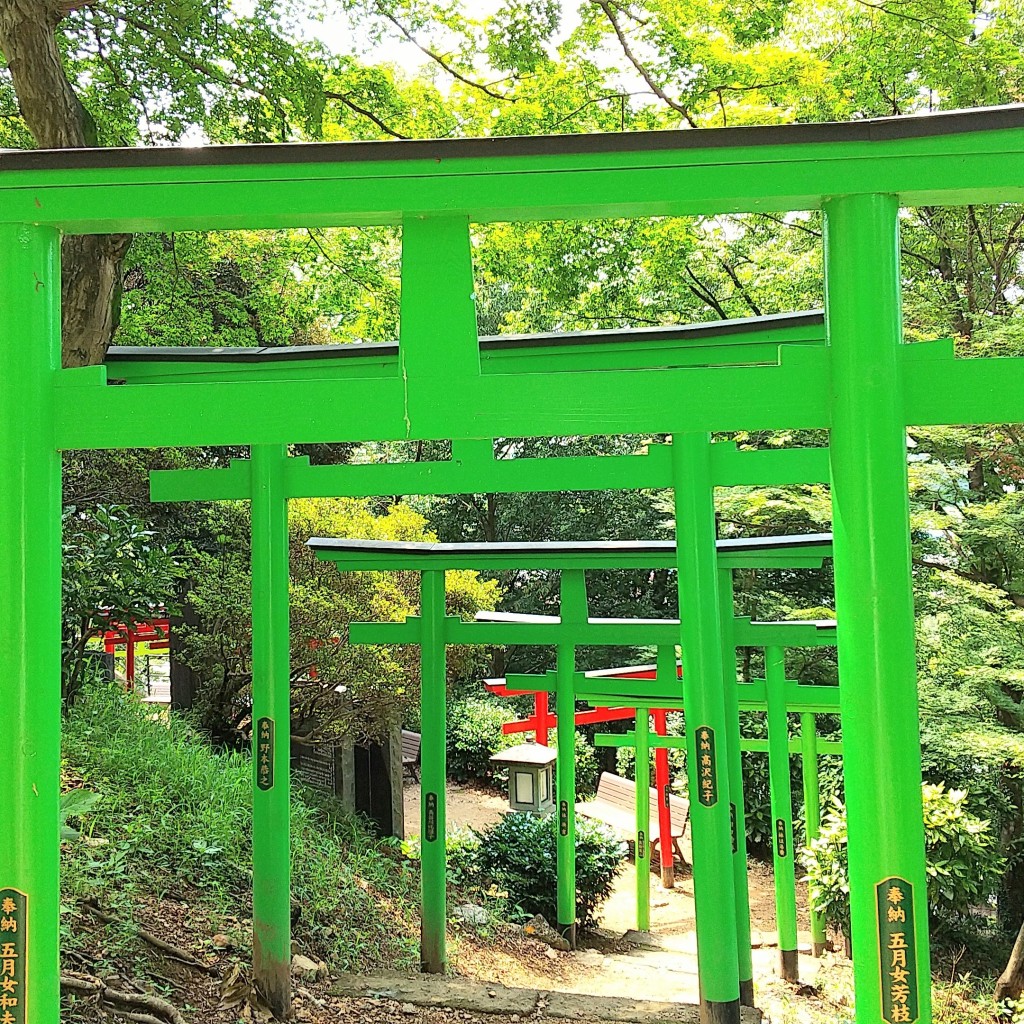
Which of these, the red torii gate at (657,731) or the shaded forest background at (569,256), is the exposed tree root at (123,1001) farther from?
the red torii gate at (657,731)

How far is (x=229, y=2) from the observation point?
6.91m

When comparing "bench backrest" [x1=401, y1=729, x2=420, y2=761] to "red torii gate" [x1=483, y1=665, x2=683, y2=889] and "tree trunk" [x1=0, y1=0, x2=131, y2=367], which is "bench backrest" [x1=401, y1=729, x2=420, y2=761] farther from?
"tree trunk" [x1=0, y1=0, x2=131, y2=367]

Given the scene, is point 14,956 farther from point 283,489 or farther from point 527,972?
point 527,972

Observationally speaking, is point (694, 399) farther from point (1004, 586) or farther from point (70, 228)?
point (1004, 586)

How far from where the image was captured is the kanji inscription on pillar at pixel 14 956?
2.37m

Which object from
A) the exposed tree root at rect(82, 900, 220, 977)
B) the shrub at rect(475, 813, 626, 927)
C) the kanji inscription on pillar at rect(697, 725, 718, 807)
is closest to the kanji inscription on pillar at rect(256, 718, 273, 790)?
the exposed tree root at rect(82, 900, 220, 977)

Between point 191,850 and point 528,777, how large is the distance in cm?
560

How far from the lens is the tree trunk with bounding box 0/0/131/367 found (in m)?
5.09

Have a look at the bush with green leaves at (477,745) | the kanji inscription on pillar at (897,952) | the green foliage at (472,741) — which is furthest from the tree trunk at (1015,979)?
the green foliage at (472,741)

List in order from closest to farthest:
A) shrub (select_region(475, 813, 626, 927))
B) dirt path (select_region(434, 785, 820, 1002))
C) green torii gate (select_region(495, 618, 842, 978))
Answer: green torii gate (select_region(495, 618, 842, 978)) → dirt path (select_region(434, 785, 820, 1002)) → shrub (select_region(475, 813, 626, 927))

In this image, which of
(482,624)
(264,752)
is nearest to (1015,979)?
(482,624)

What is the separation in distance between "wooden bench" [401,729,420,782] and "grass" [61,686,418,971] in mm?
7437

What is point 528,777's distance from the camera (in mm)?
12398

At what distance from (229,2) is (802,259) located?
7.07 m
